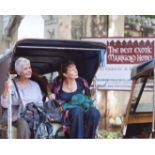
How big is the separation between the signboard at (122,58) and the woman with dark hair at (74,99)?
0.16m

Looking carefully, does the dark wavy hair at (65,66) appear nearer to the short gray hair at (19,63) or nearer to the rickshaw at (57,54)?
the rickshaw at (57,54)

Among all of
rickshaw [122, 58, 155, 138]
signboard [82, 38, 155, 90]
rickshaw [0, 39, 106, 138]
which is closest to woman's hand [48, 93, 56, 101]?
rickshaw [0, 39, 106, 138]

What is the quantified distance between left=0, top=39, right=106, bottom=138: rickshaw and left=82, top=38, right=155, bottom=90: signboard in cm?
7

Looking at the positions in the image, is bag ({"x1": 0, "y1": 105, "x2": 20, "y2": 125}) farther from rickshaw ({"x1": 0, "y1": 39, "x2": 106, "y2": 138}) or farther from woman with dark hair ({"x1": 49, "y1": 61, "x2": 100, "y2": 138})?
woman with dark hair ({"x1": 49, "y1": 61, "x2": 100, "y2": 138})

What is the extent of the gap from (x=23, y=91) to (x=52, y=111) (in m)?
0.27

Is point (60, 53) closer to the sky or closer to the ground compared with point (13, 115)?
closer to the sky

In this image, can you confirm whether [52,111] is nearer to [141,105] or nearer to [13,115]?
[13,115]

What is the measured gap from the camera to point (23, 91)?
4.75 metres

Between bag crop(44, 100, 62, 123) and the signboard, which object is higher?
the signboard

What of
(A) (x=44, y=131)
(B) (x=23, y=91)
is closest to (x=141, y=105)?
(A) (x=44, y=131)

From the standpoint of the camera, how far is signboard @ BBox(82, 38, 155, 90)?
4770 millimetres
